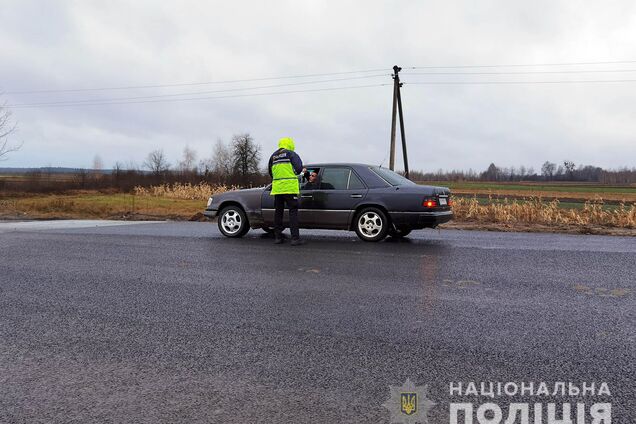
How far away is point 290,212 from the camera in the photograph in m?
9.70

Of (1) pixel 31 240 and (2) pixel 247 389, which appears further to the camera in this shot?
(1) pixel 31 240

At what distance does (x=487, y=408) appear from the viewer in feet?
8.88

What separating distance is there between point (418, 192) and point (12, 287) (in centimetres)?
683

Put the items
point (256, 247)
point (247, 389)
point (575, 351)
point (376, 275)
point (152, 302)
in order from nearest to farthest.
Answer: point (247, 389) < point (575, 351) < point (152, 302) < point (376, 275) < point (256, 247)

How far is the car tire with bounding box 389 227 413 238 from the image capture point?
10.4m

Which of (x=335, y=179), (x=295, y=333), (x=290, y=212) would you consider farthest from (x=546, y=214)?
(x=295, y=333)

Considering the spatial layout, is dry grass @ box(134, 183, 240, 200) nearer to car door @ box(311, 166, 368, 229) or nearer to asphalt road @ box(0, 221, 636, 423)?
car door @ box(311, 166, 368, 229)

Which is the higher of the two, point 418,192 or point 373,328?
point 418,192

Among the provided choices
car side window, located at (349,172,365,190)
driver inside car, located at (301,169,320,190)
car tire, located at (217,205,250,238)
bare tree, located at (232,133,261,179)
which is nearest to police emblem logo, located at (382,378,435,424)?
car side window, located at (349,172,365,190)

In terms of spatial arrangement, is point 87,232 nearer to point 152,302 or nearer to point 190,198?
point 152,302

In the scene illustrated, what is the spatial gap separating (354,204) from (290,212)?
1.29 m

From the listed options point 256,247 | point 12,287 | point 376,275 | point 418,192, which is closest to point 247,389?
point 376,275

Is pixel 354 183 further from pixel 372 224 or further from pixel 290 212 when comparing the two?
pixel 290 212

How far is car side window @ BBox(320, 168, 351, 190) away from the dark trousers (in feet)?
2.77
